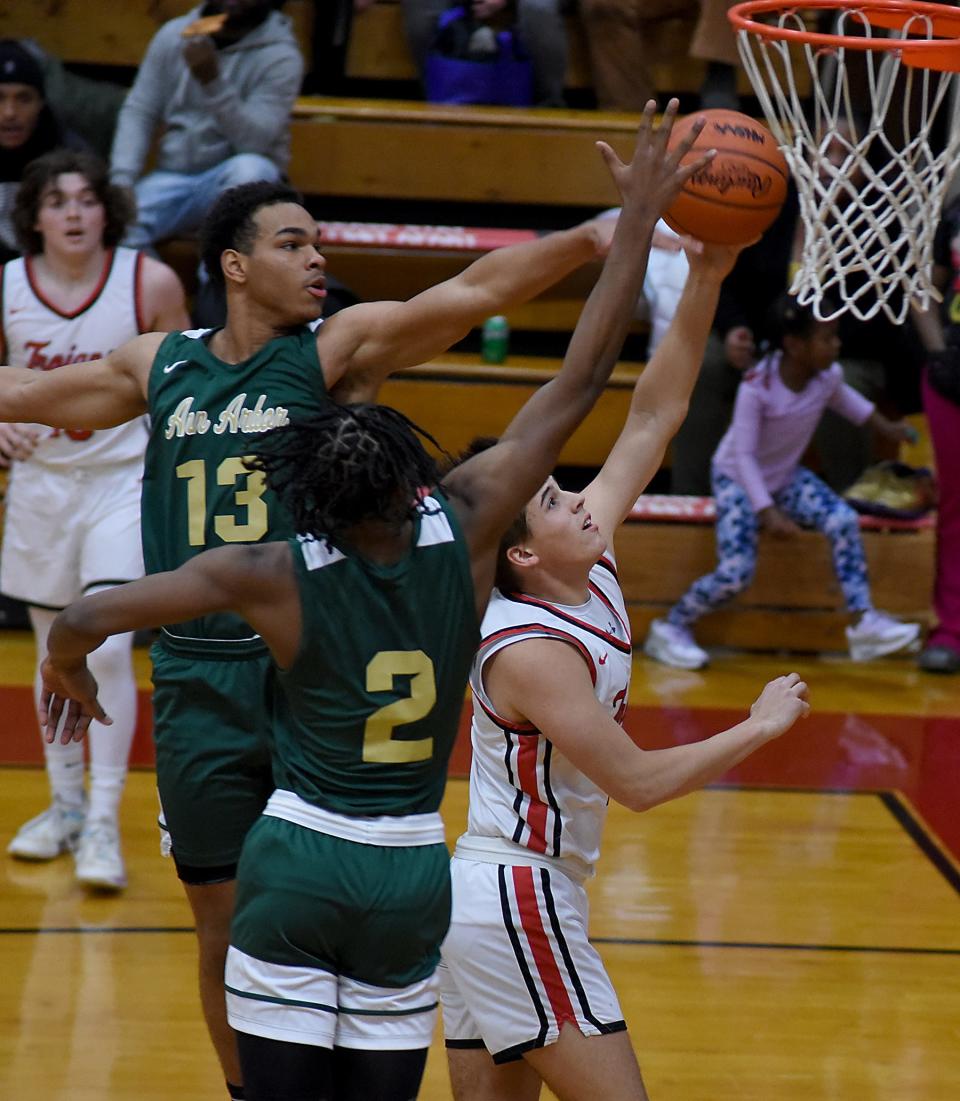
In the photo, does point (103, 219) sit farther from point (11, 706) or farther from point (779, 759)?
point (779, 759)

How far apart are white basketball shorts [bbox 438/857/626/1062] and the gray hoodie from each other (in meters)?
5.36

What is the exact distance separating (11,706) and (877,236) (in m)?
3.71

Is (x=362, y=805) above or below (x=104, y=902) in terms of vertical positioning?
above

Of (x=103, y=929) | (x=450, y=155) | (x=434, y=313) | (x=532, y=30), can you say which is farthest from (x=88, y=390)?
(x=532, y=30)

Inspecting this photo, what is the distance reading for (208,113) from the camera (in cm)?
758

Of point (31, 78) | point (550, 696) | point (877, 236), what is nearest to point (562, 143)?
point (31, 78)

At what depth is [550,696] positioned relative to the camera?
8.85ft

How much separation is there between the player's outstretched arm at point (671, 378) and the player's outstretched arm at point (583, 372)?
487mm

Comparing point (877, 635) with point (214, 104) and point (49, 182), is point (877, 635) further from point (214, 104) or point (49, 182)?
point (49, 182)

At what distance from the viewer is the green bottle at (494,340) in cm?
791

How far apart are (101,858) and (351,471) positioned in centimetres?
266

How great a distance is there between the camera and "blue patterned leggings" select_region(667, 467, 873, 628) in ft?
23.2

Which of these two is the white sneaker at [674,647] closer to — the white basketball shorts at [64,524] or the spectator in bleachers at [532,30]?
the white basketball shorts at [64,524]

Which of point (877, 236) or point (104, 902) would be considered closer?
point (877, 236)
